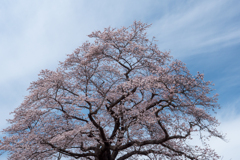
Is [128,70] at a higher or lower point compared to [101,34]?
lower

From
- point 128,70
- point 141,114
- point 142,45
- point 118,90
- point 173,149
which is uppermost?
point 142,45

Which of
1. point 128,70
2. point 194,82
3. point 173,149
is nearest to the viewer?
point 194,82

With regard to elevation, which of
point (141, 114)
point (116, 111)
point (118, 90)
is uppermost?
point (118, 90)

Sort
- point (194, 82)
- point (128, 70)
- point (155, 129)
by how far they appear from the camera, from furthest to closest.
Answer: point (155, 129)
point (128, 70)
point (194, 82)

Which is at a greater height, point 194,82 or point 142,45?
point 142,45

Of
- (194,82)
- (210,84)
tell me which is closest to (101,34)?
(194,82)

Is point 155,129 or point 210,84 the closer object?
point 210,84

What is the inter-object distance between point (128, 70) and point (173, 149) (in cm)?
472

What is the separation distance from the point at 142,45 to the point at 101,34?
2.27m

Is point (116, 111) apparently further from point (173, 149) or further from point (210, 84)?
point (210, 84)

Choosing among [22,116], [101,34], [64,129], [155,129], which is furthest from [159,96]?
[22,116]

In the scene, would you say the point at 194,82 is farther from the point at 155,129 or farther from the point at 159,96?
the point at 155,129

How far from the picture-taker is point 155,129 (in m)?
13.6

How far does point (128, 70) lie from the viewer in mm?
12359
